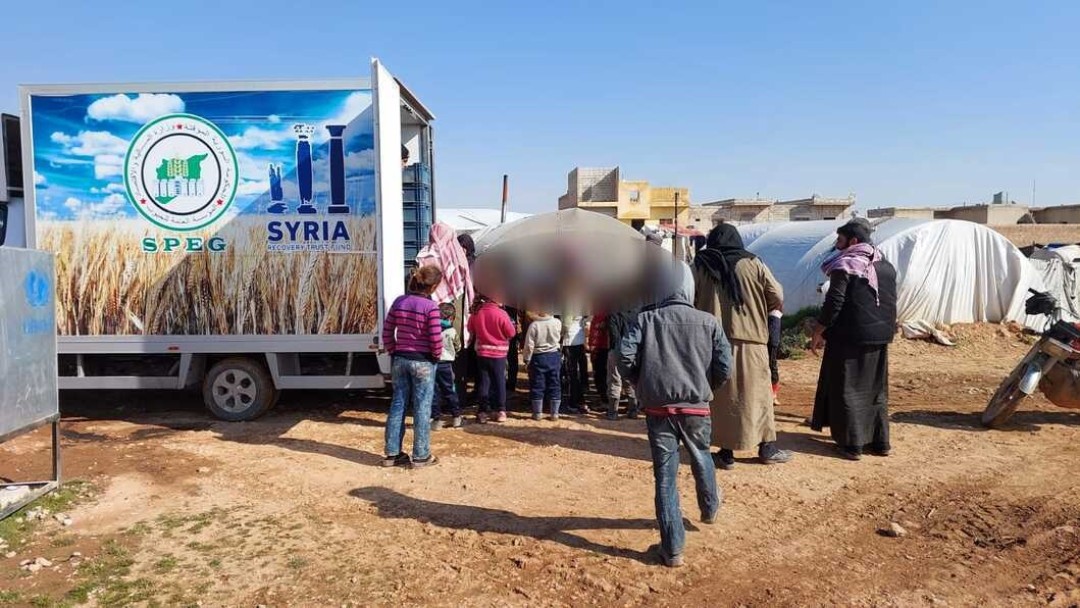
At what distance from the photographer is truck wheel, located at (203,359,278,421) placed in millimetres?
7145

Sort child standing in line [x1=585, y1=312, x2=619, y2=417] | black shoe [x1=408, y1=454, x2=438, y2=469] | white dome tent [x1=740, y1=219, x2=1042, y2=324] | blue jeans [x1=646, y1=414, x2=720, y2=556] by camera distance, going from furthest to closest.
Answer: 1. white dome tent [x1=740, y1=219, x2=1042, y2=324]
2. child standing in line [x1=585, y1=312, x2=619, y2=417]
3. black shoe [x1=408, y1=454, x2=438, y2=469]
4. blue jeans [x1=646, y1=414, x2=720, y2=556]

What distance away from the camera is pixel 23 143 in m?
6.79

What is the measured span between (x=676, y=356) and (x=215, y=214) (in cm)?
497

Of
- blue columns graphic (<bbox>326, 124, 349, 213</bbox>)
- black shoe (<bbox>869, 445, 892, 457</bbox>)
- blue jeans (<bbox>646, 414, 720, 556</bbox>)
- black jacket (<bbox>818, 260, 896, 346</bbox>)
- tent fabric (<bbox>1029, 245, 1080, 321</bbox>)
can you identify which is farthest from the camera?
tent fabric (<bbox>1029, 245, 1080, 321</bbox>)

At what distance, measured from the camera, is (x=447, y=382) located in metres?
7.16

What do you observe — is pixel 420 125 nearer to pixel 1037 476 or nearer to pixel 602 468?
pixel 602 468

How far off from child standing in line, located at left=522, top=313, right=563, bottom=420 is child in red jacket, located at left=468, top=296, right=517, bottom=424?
0.82ft

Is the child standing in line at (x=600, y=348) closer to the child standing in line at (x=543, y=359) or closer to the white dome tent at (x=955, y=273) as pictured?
the child standing in line at (x=543, y=359)

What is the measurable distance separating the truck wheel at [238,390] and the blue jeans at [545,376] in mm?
2720

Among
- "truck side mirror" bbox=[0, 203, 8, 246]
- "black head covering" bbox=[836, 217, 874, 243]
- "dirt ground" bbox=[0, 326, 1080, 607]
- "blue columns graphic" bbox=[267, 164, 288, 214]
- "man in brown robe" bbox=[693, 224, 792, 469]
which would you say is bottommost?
"dirt ground" bbox=[0, 326, 1080, 607]

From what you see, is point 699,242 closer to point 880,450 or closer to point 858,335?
point 858,335

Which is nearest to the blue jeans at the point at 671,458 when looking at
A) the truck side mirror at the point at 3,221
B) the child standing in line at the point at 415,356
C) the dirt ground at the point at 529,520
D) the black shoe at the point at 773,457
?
the dirt ground at the point at 529,520

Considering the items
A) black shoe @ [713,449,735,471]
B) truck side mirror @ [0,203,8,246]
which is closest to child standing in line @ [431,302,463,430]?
black shoe @ [713,449,735,471]

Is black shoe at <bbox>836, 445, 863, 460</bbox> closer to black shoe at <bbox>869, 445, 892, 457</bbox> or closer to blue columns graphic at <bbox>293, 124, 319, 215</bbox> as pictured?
black shoe at <bbox>869, 445, 892, 457</bbox>
